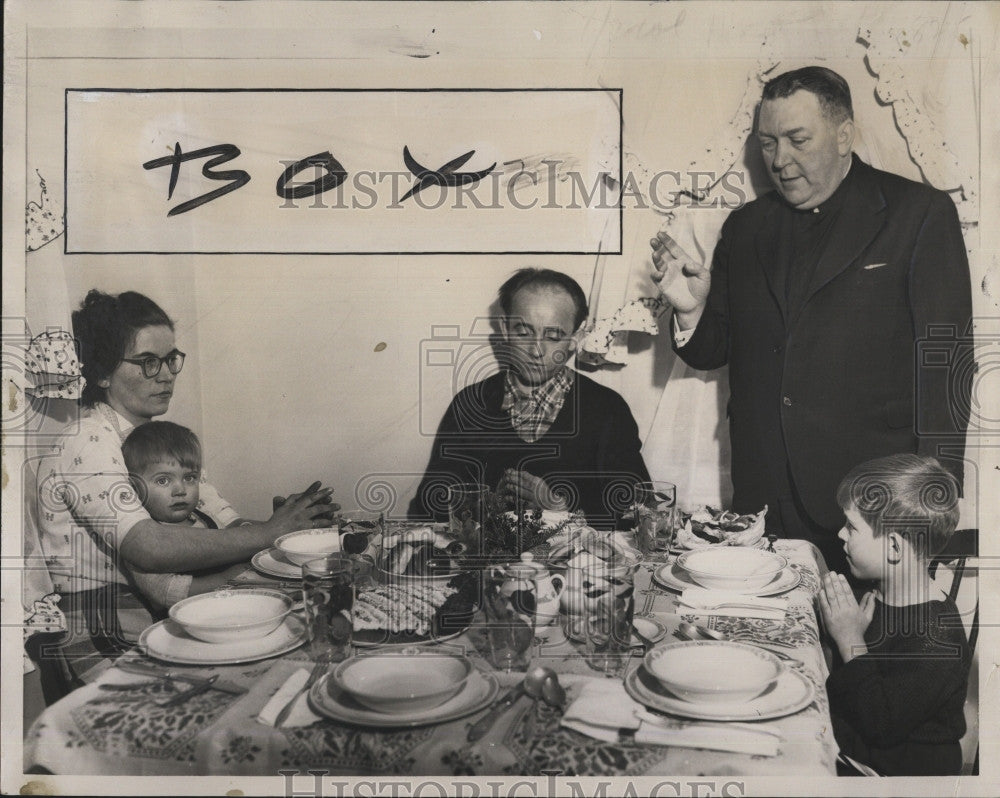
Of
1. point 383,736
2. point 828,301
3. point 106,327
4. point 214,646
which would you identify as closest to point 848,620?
point 828,301

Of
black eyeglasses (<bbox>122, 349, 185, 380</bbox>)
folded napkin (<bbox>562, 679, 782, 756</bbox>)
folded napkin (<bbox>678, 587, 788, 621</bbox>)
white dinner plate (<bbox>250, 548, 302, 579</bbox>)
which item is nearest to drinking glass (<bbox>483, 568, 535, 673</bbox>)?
folded napkin (<bbox>562, 679, 782, 756</bbox>)

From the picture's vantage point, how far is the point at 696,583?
62.1 inches

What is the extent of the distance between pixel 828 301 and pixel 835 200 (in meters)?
0.21

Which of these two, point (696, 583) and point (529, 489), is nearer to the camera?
point (696, 583)

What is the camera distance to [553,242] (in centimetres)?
183

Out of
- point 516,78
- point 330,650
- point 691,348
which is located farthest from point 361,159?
point 330,650

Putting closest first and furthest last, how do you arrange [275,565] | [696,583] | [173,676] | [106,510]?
[173,676], [696,583], [275,565], [106,510]

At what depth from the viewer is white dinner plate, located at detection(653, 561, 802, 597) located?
1.54 m

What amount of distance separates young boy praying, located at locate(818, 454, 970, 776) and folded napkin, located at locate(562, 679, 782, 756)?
69cm

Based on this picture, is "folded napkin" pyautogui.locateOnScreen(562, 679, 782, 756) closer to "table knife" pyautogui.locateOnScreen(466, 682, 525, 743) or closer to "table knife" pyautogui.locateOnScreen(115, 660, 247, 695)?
"table knife" pyautogui.locateOnScreen(466, 682, 525, 743)

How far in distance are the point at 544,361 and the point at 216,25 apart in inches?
36.8

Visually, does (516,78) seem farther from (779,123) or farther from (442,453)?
(442,453)

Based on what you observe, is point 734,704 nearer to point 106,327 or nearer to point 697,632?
point 697,632

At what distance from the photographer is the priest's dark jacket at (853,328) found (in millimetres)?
1793
